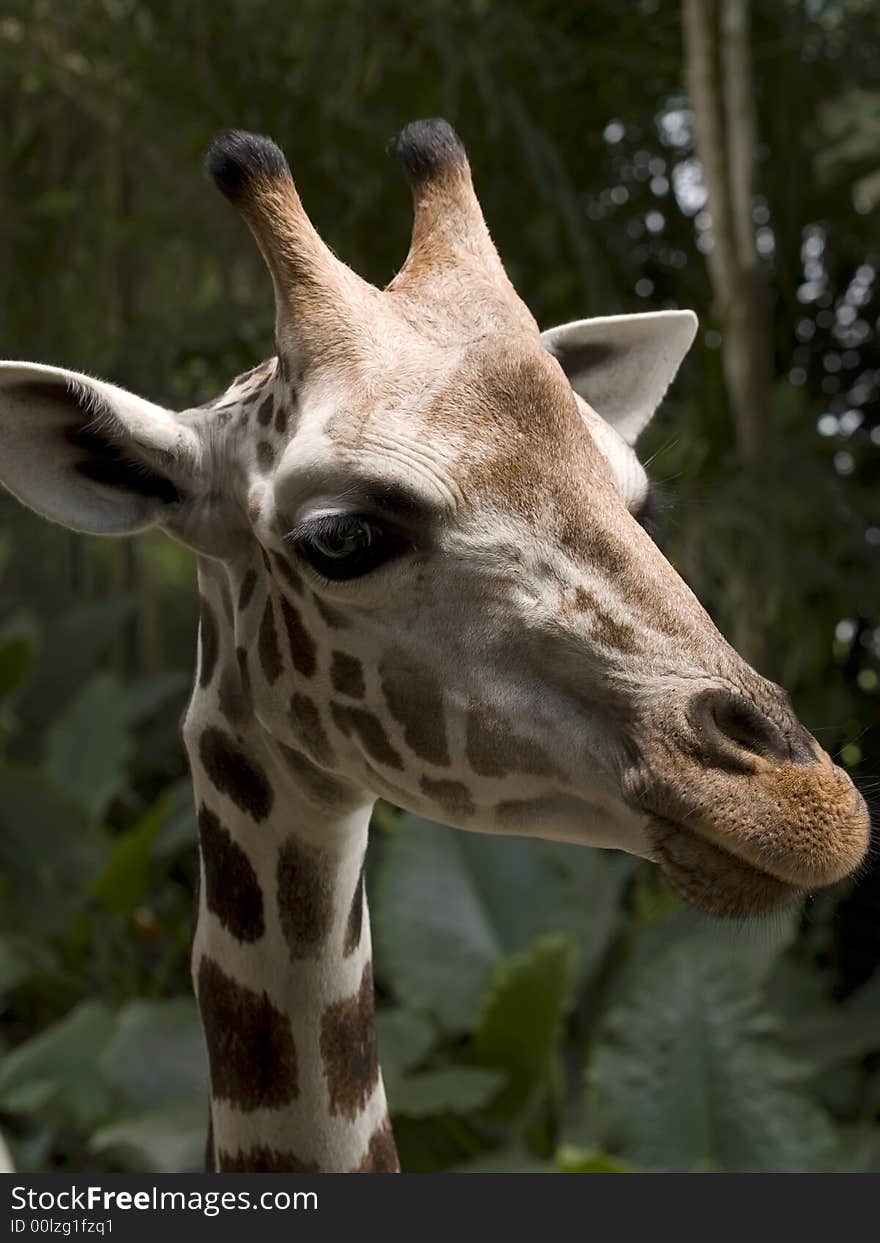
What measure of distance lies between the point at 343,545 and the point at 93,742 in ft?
13.1

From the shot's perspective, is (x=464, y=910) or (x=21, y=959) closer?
(x=464, y=910)

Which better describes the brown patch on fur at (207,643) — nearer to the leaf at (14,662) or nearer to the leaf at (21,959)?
the leaf at (21,959)

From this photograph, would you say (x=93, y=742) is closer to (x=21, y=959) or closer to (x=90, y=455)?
(x=21, y=959)

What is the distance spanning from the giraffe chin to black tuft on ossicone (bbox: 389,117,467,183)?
65 cm

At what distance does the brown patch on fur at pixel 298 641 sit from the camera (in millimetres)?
1206

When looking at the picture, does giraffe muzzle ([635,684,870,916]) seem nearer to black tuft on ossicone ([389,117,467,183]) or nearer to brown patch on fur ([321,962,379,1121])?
brown patch on fur ([321,962,379,1121])

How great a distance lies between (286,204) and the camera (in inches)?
47.0

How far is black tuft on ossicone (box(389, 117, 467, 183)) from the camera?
4.18 ft

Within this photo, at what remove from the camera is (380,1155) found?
1.29 metres

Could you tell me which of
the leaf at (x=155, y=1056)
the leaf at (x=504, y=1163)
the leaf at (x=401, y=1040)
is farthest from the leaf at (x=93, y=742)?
the leaf at (x=504, y=1163)

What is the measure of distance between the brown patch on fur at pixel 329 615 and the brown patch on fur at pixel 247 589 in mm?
109

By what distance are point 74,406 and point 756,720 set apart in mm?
680

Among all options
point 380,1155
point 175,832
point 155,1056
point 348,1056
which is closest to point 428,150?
point 348,1056

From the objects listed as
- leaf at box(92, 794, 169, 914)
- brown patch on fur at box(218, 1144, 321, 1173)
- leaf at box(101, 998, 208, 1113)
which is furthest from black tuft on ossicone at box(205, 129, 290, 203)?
leaf at box(92, 794, 169, 914)
